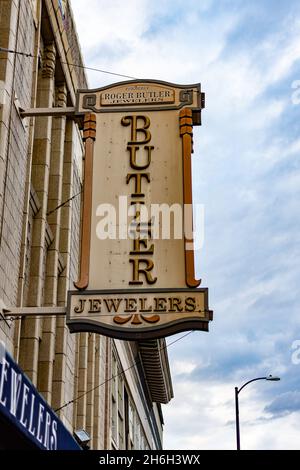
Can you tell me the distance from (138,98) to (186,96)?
1.02 meters

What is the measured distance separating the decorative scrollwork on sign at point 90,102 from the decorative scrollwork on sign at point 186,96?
181 cm

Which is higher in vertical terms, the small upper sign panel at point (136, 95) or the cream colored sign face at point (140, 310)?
the small upper sign panel at point (136, 95)

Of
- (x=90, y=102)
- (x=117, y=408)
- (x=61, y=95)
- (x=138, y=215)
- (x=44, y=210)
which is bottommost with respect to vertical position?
(x=138, y=215)

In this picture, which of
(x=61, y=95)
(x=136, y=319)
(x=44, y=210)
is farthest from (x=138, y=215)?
(x=61, y=95)

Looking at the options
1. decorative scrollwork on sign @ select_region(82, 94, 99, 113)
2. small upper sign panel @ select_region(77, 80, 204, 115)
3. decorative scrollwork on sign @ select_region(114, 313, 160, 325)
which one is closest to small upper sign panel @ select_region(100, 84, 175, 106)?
small upper sign panel @ select_region(77, 80, 204, 115)

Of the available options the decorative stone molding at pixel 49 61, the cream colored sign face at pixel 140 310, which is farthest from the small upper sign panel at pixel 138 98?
the decorative stone molding at pixel 49 61

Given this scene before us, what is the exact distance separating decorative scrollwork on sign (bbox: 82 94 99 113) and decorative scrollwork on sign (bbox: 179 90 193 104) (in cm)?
181

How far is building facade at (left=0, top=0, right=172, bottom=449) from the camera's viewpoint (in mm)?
16500

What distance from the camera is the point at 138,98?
16.4 m

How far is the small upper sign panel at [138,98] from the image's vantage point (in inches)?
641

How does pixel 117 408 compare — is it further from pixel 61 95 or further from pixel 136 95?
pixel 136 95

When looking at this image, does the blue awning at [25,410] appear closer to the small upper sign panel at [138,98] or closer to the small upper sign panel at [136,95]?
the small upper sign panel at [138,98]
